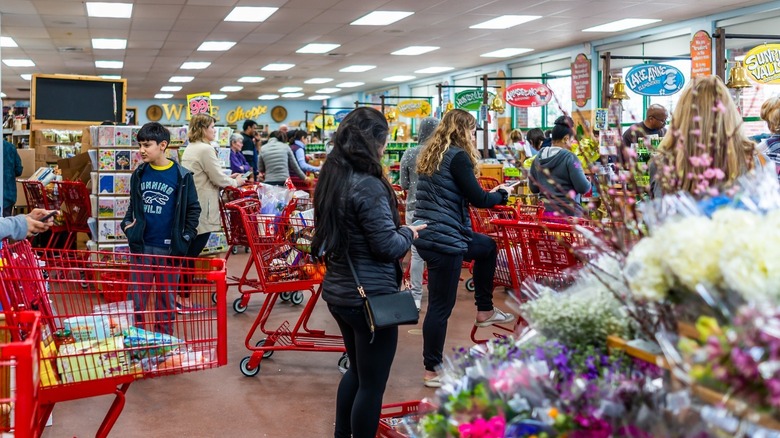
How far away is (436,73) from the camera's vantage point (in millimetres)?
21312

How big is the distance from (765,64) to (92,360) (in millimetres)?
8265

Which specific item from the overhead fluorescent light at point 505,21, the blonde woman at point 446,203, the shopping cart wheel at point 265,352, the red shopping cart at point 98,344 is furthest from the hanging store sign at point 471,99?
the red shopping cart at point 98,344

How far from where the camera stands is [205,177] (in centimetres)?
677

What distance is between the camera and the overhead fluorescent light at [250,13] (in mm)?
11586

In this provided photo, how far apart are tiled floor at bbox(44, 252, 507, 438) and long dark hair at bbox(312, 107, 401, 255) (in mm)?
1214

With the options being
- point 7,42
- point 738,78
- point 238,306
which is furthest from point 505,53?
point 238,306

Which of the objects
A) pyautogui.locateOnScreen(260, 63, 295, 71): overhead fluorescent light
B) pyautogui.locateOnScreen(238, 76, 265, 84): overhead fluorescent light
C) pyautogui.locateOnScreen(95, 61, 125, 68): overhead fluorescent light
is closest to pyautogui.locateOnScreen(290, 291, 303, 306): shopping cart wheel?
pyautogui.locateOnScreen(260, 63, 295, 71): overhead fluorescent light

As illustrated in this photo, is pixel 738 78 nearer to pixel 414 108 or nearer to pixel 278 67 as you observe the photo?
pixel 414 108

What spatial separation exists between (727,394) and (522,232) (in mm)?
2964

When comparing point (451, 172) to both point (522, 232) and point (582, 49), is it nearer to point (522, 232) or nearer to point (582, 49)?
point (522, 232)

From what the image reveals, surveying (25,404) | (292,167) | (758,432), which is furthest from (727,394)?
(292,167)

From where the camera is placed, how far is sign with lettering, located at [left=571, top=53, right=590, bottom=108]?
591 inches

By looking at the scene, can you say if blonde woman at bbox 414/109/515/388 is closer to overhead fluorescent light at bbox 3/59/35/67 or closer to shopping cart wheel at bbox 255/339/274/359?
shopping cart wheel at bbox 255/339/274/359

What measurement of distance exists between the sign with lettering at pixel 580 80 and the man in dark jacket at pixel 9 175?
32.2 ft
